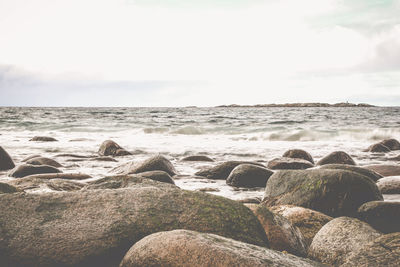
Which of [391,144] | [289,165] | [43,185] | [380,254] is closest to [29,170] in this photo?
[43,185]

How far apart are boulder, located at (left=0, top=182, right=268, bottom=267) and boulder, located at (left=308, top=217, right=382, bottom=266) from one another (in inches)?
20.8

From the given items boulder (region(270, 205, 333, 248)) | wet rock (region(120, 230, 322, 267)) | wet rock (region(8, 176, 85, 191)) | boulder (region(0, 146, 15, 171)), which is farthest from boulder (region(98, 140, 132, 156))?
wet rock (region(120, 230, 322, 267))

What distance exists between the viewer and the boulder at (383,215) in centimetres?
313

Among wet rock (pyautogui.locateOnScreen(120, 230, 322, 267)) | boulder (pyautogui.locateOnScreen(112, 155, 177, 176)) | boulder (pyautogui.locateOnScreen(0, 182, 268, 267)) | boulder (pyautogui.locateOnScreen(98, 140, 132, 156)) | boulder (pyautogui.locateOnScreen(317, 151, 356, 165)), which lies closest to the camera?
wet rock (pyautogui.locateOnScreen(120, 230, 322, 267))

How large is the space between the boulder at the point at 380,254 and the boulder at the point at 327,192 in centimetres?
178

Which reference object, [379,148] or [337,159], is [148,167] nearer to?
[337,159]

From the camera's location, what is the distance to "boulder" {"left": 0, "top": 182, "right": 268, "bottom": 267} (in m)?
1.91

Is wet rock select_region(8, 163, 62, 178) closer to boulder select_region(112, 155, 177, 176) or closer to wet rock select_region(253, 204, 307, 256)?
boulder select_region(112, 155, 177, 176)

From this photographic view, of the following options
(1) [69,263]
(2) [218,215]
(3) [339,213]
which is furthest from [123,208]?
(3) [339,213]

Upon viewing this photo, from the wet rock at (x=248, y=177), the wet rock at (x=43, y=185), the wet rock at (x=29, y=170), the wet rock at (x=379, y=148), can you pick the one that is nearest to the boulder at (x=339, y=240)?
the wet rock at (x=248, y=177)

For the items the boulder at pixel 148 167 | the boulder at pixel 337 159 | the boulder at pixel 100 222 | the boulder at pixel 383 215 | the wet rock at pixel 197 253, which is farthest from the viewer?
the boulder at pixel 337 159

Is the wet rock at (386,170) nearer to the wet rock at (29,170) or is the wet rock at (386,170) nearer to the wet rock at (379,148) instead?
the wet rock at (379,148)

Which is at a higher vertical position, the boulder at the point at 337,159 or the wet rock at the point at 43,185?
the wet rock at the point at 43,185

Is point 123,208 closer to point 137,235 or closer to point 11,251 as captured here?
point 137,235
